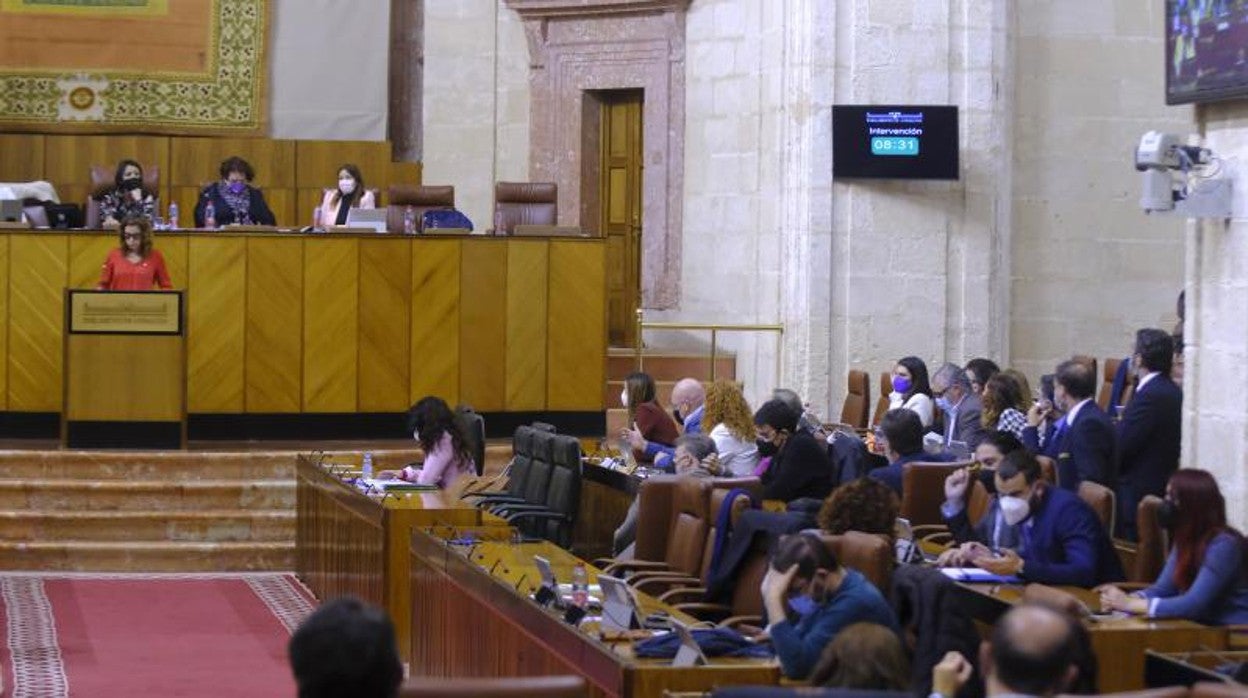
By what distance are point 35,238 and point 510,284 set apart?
298 centimetres

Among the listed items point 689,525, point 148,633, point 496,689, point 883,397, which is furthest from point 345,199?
point 496,689

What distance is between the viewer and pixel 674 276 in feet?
57.4

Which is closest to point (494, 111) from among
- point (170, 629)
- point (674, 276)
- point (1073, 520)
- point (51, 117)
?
point (674, 276)

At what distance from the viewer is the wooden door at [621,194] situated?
17.9 m

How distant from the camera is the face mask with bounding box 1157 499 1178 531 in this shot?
6.58 metres

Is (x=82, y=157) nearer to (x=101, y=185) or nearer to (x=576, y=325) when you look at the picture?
(x=101, y=185)

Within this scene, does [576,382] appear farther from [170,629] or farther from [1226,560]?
[1226,560]

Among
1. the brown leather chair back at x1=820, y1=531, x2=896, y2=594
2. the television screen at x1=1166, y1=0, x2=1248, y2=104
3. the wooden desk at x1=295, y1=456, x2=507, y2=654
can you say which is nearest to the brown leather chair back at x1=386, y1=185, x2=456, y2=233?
the wooden desk at x1=295, y1=456, x2=507, y2=654

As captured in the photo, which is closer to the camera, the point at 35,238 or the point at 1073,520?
the point at 1073,520

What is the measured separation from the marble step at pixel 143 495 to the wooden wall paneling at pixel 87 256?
1.39 metres

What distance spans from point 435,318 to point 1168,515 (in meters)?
8.35

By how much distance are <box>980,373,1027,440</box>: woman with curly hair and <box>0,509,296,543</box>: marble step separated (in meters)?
4.63

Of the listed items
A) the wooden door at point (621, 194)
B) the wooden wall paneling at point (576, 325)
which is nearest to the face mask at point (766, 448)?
the wooden wall paneling at point (576, 325)

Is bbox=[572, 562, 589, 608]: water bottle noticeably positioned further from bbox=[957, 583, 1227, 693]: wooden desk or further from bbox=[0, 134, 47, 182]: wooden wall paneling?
bbox=[0, 134, 47, 182]: wooden wall paneling
